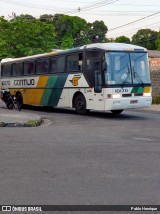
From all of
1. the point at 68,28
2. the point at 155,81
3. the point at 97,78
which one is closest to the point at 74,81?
the point at 97,78

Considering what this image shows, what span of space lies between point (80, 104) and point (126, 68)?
9.64 feet

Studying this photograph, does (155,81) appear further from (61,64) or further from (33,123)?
(33,123)

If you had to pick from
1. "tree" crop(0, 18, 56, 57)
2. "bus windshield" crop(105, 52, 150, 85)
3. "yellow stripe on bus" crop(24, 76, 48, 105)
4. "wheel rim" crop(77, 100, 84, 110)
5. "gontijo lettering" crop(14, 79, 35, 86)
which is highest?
"tree" crop(0, 18, 56, 57)

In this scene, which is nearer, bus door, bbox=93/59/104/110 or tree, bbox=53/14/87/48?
bus door, bbox=93/59/104/110

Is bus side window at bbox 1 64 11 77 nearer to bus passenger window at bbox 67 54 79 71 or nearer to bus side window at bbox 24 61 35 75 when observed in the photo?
bus side window at bbox 24 61 35 75

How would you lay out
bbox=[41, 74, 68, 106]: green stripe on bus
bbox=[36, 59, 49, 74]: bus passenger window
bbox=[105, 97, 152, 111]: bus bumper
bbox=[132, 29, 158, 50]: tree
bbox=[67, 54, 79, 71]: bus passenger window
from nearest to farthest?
bbox=[105, 97, 152, 111]: bus bumper < bbox=[67, 54, 79, 71]: bus passenger window < bbox=[41, 74, 68, 106]: green stripe on bus < bbox=[36, 59, 49, 74]: bus passenger window < bbox=[132, 29, 158, 50]: tree

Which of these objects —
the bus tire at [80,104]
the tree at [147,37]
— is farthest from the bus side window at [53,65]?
the tree at [147,37]

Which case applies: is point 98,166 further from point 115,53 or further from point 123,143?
point 115,53

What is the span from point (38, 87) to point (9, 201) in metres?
17.9

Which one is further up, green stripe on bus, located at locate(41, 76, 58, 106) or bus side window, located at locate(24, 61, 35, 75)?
bus side window, located at locate(24, 61, 35, 75)

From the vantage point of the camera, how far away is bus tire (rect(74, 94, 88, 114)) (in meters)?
19.4

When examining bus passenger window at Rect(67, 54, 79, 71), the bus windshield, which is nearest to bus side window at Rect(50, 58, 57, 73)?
bus passenger window at Rect(67, 54, 79, 71)

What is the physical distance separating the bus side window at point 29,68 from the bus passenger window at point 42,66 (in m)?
0.60

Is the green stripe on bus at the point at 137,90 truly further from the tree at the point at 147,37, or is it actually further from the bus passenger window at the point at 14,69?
the tree at the point at 147,37
